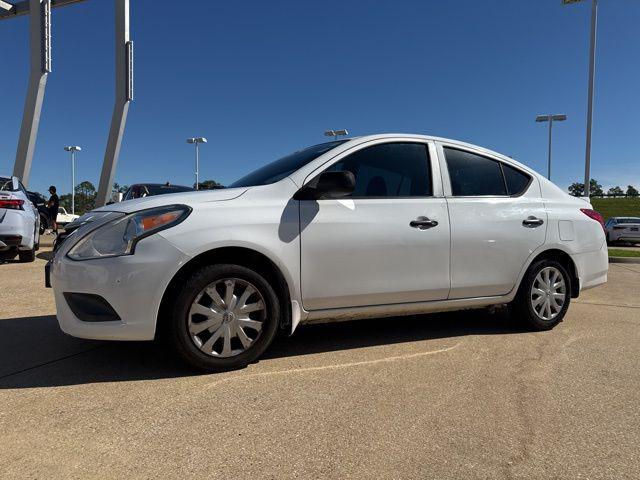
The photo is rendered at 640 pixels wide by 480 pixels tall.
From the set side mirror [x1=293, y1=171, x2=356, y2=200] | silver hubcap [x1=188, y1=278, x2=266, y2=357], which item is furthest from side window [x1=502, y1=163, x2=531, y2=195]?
silver hubcap [x1=188, y1=278, x2=266, y2=357]

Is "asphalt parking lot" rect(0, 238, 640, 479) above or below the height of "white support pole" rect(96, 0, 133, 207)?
below

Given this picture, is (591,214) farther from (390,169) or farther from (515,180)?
(390,169)

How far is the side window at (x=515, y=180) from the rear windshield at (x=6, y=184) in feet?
24.1

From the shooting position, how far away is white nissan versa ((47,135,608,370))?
9.35 feet

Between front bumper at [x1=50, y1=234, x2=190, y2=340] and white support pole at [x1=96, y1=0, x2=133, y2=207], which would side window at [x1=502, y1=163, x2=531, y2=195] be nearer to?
front bumper at [x1=50, y1=234, x2=190, y2=340]

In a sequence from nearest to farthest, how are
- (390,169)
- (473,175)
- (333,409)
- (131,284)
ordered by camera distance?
(333,409), (131,284), (390,169), (473,175)

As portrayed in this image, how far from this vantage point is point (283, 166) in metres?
3.76

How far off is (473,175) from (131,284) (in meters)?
2.85

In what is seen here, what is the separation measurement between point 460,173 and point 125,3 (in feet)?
65.6

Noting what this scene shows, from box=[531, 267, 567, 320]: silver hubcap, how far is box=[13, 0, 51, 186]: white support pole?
70.7ft

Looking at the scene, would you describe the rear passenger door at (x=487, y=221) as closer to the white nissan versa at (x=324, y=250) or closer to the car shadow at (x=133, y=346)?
the white nissan versa at (x=324, y=250)

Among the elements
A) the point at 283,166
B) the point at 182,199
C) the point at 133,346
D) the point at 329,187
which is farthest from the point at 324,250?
the point at 133,346

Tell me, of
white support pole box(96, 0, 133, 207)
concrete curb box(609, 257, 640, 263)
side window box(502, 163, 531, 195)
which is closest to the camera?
side window box(502, 163, 531, 195)

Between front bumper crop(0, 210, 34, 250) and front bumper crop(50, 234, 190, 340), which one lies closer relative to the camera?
front bumper crop(50, 234, 190, 340)
